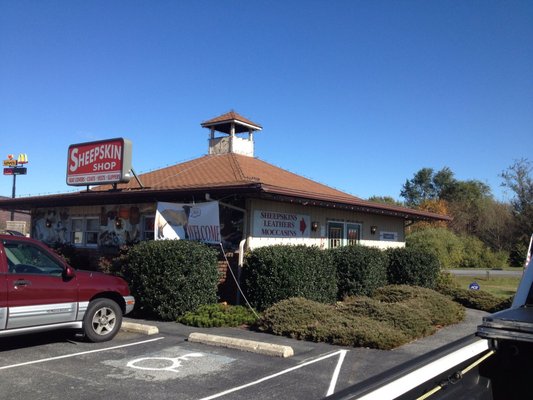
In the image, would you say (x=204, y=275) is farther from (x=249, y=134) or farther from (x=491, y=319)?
(x=249, y=134)

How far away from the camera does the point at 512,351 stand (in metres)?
3.66

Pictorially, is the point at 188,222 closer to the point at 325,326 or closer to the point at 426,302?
the point at 325,326

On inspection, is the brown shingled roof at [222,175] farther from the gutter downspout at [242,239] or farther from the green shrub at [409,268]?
the green shrub at [409,268]

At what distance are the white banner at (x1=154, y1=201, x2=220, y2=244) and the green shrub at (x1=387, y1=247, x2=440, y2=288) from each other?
687cm

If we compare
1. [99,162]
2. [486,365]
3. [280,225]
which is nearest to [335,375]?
[486,365]

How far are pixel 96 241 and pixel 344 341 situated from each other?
34.4 feet

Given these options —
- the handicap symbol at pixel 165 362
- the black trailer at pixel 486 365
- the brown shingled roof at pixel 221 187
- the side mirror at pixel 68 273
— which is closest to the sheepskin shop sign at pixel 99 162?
the brown shingled roof at pixel 221 187

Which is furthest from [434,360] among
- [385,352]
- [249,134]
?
[249,134]

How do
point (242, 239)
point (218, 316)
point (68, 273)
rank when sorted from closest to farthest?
1. point (68, 273)
2. point (218, 316)
3. point (242, 239)

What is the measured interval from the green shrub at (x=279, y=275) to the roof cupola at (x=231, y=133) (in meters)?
7.89

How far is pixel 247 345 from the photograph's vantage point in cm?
790

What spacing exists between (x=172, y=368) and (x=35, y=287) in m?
2.43

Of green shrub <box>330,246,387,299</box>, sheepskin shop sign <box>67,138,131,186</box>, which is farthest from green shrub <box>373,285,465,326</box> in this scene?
sheepskin shop sign <box>67,138,131,186</box>

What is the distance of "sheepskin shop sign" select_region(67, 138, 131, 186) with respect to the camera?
47.0 feet
